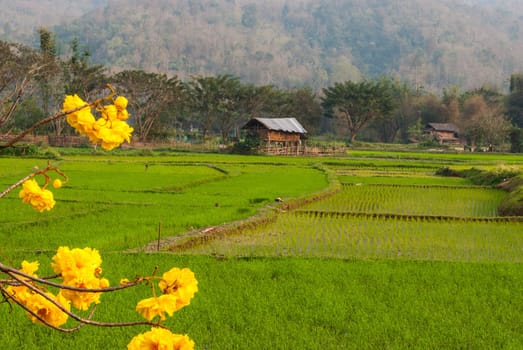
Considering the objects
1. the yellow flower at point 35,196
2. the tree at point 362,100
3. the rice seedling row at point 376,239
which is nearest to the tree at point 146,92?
the tree at point 362,100

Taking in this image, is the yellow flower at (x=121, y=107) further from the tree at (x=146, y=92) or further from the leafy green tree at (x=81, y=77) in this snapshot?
the tree at (x=146, y=92)

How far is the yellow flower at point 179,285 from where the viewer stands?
1548mm

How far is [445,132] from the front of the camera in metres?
58.9

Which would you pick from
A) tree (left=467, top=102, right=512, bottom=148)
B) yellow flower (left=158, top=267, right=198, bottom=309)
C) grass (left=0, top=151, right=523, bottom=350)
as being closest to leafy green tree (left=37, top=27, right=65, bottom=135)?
grass (left=0, top=151, right=523, bottom=350)

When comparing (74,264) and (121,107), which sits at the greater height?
(121,107)

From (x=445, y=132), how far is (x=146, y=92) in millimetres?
34343

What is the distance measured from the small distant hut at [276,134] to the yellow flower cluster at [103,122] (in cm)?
3700

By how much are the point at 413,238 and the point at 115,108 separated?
28.7 ft

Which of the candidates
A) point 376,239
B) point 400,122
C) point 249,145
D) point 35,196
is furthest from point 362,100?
point 35,196

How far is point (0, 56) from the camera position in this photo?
1300 inches

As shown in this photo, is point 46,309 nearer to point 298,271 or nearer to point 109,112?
point 109,112

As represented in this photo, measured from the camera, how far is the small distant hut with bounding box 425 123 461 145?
57931mm

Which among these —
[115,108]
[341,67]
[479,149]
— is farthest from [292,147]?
[341,67]

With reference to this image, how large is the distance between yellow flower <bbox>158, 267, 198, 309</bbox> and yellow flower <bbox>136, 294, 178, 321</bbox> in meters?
0.05
